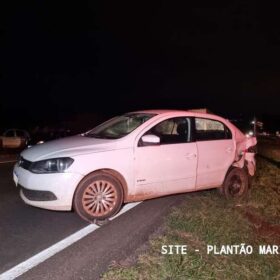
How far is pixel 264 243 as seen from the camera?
5.16 metres

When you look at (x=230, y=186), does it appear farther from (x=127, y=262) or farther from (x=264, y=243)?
(x=127, y=262)

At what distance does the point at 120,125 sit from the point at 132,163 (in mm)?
1382

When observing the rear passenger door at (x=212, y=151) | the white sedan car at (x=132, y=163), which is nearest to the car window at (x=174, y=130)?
the white sedan car at (x=132, y=163)

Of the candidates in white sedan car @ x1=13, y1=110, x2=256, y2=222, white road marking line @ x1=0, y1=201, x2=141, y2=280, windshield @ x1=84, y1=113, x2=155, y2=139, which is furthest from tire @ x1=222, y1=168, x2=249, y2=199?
white road marking line @ x1=0, y1=201, x2=141, y2=280

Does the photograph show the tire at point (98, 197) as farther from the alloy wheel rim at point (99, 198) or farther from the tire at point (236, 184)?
the tire at point (236, 184)

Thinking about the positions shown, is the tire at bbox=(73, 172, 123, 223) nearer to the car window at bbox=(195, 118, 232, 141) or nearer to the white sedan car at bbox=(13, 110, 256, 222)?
the white sedan car at bbox=(13, 110, 256, 222)

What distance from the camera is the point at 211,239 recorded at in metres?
5.07

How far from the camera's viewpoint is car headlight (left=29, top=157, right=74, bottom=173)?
5.54 meters

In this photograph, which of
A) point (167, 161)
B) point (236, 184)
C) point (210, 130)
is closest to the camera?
point (167, 161)

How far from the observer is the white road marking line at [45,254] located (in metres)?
4.00

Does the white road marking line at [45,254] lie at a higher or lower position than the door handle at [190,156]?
lower

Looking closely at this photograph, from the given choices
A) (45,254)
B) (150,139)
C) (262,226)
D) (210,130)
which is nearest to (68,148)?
(150,139)

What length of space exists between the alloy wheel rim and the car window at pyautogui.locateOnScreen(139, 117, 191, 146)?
124cm

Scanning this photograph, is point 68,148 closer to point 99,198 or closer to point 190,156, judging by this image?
point 99,198
